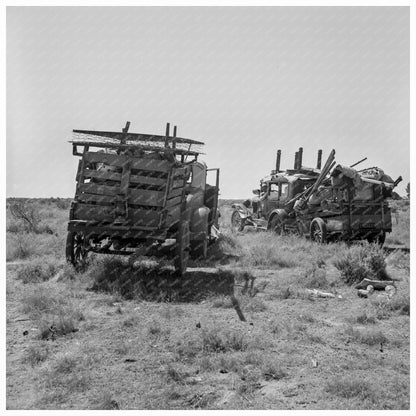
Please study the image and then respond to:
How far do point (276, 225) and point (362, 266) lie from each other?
6.97 m

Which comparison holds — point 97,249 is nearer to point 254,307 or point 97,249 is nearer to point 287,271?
point 254,307

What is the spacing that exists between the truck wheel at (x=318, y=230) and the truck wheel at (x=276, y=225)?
5.42 ft

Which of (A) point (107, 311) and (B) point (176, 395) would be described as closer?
(B) point (176, 395)

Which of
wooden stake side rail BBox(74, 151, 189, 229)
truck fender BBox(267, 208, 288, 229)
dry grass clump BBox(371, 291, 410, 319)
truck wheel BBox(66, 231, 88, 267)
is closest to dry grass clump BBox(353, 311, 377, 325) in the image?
dry grass clump BBox(371, 291, 410, 319)

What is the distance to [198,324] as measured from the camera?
5297mm

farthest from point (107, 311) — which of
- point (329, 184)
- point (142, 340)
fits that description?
point (329, 184)

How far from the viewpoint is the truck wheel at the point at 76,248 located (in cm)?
816

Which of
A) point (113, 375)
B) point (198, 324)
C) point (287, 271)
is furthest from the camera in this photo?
point (287, 271)

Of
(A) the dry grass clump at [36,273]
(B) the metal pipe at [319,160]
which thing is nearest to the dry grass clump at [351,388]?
(A) the dry grass clump at [36,273]

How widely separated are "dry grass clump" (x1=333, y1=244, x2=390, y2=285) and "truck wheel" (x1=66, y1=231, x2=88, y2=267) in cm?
495

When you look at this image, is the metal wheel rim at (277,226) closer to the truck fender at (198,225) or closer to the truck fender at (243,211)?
the truck fender at (243,211)

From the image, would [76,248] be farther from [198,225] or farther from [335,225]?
[335,225]
